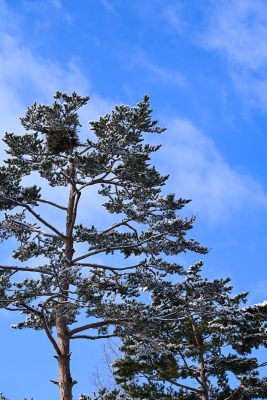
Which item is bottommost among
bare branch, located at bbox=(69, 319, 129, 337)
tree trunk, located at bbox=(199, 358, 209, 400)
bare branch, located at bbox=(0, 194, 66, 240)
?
tree trunk, located at bbox=(199, 358, 209, 400)

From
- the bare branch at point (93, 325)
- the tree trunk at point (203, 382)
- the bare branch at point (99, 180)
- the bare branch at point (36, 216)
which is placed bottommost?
the tree trunk at point (203, 382)

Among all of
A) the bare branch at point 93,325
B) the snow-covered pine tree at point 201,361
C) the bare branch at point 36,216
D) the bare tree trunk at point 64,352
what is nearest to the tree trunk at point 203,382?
the snow-covered pine tree at point 201,361

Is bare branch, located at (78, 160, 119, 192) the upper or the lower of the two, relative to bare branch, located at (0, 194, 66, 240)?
upper

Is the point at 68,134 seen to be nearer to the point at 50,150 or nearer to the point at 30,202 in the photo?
the point at 50,150

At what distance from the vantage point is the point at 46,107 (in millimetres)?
13852

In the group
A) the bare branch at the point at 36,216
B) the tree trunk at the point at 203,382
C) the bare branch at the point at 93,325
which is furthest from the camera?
the tree trunk at the point at 203,382

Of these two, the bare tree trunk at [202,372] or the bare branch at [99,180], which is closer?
the bare branch at [99,180]

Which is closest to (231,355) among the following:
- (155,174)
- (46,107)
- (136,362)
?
(136,362)

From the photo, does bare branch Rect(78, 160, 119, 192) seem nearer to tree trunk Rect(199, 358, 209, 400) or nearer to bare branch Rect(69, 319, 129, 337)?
bare branch Rect(69, 319, 129, 337)

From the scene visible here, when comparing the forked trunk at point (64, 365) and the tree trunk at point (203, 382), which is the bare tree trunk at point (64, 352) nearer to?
the forked trunk at point (64, 365)

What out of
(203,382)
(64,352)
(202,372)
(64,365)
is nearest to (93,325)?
(64,352)

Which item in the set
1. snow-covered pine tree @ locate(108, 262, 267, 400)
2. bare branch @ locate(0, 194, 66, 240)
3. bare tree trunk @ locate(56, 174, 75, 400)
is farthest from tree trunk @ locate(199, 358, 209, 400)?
bare branch @ locate(0, 194, 66, 240)

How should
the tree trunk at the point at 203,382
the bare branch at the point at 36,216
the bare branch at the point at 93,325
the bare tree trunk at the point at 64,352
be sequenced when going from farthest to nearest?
1. the tree trunk at the point at 203,382
2. the bare branch at the point at 36,216
3. the bare branch at the point at 93,325
4. the bare tree trunk at the point at 64,352

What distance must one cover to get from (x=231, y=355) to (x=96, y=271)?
6.07 meters
